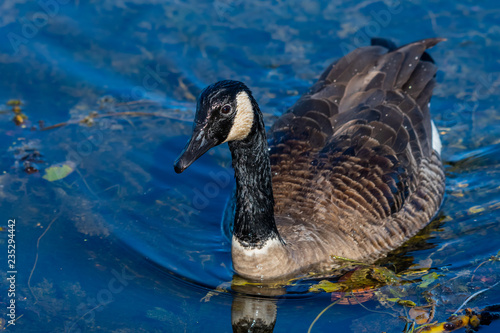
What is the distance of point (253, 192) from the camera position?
7703 mm

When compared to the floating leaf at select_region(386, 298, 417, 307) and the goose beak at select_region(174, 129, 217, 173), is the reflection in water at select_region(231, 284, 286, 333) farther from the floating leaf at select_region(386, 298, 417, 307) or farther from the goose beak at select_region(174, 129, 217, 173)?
the goose beak at select_region(174, 129, 217, 173)

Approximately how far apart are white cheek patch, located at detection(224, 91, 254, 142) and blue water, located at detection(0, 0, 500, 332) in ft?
6.76

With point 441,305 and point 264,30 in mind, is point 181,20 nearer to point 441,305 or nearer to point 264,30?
point 264,30

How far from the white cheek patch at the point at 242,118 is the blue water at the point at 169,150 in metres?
→ 2.06

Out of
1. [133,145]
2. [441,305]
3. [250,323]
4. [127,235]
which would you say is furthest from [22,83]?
[441,305]

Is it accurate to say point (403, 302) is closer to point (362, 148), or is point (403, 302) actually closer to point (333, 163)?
point (333, 163)

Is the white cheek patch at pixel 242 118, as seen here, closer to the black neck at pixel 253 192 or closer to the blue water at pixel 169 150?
the black neck at pixel 253 192

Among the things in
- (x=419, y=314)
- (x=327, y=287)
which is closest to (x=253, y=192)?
(x=327, y=287)

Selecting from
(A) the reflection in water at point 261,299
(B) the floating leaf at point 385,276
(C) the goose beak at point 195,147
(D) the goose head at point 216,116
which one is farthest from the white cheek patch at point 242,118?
(B) the floating leaf at point 385,276

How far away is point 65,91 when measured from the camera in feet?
39.0

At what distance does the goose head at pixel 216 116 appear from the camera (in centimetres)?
692

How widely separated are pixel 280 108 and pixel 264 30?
231cm

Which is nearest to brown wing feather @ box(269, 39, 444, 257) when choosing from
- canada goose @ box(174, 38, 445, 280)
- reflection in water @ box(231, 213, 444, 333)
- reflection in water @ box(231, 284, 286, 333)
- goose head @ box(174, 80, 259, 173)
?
canada goose @ box(174, 38, 445, 280)

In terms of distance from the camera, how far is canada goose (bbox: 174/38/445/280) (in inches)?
292
